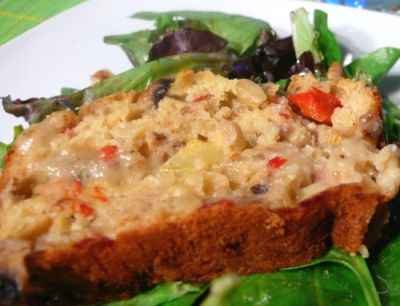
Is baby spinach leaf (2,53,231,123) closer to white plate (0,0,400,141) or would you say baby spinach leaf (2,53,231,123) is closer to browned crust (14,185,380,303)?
white plate (0,0,400,141)

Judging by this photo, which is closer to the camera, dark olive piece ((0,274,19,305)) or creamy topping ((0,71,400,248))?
dark olive piece ((0,274,19,305))

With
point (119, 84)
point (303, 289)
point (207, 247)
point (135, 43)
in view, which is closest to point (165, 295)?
point (207, 247)

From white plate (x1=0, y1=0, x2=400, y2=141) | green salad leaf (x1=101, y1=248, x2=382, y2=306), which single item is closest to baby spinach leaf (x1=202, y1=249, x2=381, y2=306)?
green salad leaf (x1=101, y1=248, x2=382, y2=306)

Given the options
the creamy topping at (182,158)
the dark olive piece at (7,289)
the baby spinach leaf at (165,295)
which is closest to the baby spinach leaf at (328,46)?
the creamy topping at (182,158)

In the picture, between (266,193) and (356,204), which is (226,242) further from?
(356,204)

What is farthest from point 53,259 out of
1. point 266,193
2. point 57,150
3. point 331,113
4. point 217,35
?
point 217,35
